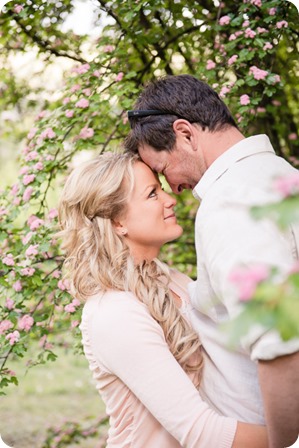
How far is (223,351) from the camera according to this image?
1.85 meters

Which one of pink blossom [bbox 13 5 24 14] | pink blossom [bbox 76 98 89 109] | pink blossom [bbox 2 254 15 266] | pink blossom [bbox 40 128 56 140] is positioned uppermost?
pink blossom [bbox 13 5 24 14]

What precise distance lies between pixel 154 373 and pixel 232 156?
0.64 metres

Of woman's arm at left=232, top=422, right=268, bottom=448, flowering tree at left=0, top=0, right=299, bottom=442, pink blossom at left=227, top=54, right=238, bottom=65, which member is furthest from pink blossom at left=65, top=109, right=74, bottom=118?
woman's arm at left=232, top=422, right=268, bottom=448

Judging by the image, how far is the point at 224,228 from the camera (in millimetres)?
1565

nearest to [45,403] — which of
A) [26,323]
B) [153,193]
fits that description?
[26,323]

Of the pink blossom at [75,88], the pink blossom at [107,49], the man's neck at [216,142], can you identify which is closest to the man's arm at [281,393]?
the man's neck at [216,142]

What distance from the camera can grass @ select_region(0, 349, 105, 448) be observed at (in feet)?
19.5

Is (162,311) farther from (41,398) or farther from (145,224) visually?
(41,398)

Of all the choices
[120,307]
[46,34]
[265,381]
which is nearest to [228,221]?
[265,381]

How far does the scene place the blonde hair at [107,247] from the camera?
205 cm

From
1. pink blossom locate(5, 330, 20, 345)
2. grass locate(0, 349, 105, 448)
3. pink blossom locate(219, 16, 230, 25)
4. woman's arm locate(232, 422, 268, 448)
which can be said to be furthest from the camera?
grass locate(0, 349, 105, 448)

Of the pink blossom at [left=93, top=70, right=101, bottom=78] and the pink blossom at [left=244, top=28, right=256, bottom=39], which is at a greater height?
the pink blossom at [left=93, top=70, right=101, bottom=78]

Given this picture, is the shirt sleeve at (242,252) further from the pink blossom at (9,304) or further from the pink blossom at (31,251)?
the pink blossom at (9,304)

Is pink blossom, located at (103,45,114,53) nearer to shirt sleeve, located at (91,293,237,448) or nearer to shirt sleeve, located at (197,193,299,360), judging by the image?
shirt sleeve, located at (91,293,237,448)
